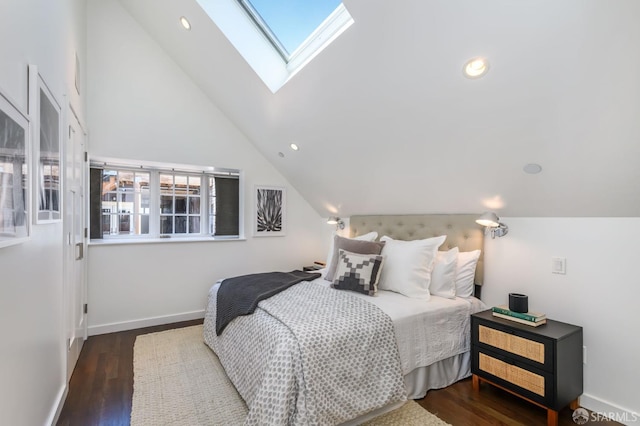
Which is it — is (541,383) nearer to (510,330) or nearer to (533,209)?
(510,330)

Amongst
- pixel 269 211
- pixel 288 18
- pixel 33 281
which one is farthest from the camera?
pixel 269 211

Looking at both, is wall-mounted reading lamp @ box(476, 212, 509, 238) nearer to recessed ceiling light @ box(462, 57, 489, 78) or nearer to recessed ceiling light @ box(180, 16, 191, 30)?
recessed ceiling light @ box(462, 57, 489, 78)

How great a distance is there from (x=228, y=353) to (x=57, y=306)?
1.09 metres

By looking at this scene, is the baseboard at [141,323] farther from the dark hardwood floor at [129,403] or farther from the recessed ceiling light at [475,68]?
the recessed ceiling light at [475,68]

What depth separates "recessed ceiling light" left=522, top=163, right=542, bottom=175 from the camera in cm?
200

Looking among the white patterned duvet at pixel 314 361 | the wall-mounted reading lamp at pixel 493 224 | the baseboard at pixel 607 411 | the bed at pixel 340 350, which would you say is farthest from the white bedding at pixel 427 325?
the baseboard at pixel 607 411

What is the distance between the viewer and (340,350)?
1716 millimetres

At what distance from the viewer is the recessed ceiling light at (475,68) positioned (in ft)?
5.39

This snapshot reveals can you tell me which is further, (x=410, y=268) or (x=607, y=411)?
(x=410, y=268)

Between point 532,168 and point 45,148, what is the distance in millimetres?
2731

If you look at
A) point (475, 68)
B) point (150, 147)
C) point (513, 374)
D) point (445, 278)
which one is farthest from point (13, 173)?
point (513, 374)

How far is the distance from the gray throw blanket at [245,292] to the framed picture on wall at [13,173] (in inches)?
52.0

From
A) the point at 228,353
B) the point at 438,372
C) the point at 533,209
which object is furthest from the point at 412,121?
the point at 228,353

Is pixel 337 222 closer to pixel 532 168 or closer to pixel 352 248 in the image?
pixel 352 248
